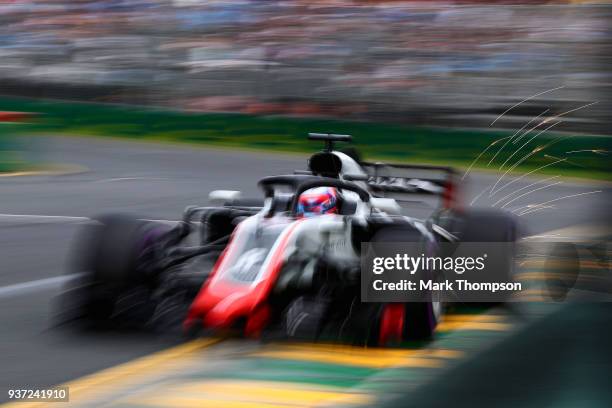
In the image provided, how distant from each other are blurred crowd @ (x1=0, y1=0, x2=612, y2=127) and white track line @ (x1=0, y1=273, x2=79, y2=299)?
42.0 feet

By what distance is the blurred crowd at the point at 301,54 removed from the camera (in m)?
21.3

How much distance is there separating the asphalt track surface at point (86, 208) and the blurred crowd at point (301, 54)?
100 inches

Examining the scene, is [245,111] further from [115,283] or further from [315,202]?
[115,283]

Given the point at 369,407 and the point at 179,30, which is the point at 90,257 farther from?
the point at 179,30

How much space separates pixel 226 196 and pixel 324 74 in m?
15.9

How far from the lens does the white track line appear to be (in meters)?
7.79

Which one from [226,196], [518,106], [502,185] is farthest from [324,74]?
[226,196]

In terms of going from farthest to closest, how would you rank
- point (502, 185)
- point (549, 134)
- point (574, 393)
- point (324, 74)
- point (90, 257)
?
point (324, 74) → point (549, 134) → point (502, 185) → point (90, 257) → point (574, 393)

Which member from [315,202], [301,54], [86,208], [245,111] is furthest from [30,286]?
[301,54]

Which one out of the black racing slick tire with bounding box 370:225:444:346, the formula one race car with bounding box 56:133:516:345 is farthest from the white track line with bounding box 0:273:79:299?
the black racing slick tire with bounding box 370:225:444:346

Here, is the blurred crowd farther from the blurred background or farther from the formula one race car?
the formula one race car

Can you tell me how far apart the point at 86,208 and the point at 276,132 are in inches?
351

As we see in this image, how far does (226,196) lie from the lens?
7.61m

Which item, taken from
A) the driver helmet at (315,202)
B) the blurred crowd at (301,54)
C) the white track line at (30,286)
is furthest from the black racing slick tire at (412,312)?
the blurred crowd at (301,54)
